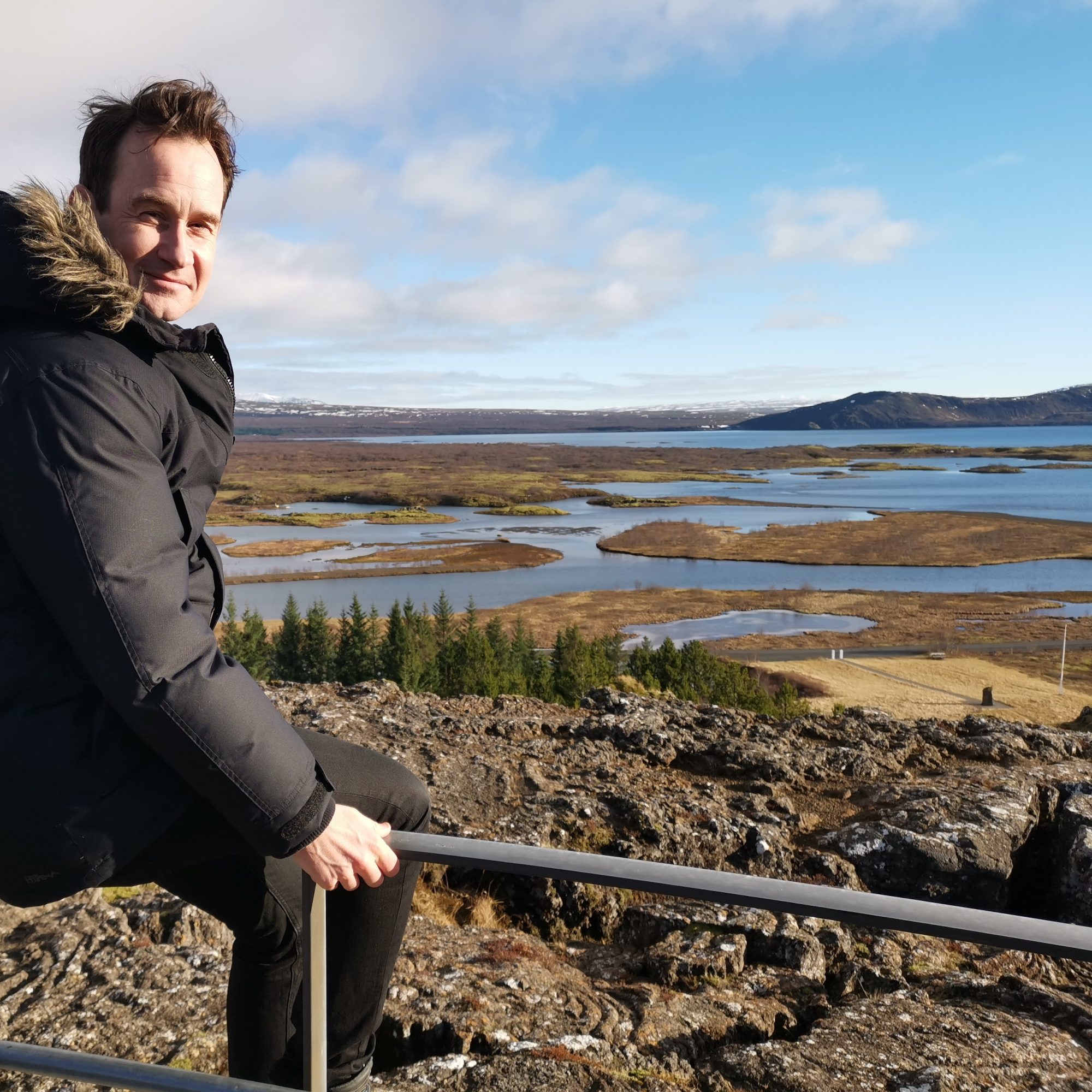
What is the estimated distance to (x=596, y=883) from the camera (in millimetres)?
1520

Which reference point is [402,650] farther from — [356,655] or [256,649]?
[256,649]

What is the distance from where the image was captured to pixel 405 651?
3309 centimetres

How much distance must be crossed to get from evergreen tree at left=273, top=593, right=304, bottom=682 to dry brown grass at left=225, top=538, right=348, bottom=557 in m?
36.0

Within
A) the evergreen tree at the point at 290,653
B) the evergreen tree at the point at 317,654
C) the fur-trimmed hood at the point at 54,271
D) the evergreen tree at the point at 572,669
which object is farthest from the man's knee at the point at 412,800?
the evergreen tree at the point at 290,653

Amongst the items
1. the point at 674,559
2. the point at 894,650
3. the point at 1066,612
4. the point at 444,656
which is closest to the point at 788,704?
the point at 444,656

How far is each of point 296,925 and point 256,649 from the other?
34859 mm

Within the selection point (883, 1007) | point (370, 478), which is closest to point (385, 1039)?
point (883, 1007)

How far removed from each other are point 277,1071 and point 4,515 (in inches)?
52.9

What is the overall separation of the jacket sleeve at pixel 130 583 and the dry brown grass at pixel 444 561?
59.3m

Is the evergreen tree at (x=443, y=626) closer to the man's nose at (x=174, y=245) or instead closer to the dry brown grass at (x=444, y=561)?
the dry brown grass at (x=444, y=561)

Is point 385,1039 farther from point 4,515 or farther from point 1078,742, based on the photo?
point 1078,742

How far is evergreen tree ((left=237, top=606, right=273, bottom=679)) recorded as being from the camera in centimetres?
3338

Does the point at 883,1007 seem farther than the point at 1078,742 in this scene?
No

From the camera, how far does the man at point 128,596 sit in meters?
1.38
